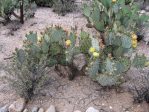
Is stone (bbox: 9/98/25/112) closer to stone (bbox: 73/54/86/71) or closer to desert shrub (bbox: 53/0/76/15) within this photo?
stone (bbox: 73/54/86/71)

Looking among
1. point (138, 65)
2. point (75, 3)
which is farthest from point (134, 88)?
point (75, 3)

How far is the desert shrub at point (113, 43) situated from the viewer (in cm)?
461

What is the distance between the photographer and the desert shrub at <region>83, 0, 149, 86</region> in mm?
4613

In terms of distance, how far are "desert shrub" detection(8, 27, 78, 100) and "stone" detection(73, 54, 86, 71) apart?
0.21 feet

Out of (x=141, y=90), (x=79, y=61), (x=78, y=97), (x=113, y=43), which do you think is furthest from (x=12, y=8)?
(x=141, y=90)

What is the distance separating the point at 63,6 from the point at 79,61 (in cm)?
240

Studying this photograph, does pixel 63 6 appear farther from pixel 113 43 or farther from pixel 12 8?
pixel 113 43

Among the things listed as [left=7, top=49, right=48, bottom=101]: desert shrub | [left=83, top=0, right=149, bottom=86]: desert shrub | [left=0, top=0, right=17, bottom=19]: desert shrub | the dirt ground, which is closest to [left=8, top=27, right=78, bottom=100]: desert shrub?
[left=7, top=49, right=48, bottom=101]: desert shrub

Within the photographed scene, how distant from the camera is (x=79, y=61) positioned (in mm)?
5000

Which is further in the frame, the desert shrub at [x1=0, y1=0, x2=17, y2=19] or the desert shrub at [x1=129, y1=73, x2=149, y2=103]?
the desert shrub at [x1=0, y1=0, x2=17, y2=19]

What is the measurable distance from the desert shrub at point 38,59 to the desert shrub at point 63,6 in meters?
2.17

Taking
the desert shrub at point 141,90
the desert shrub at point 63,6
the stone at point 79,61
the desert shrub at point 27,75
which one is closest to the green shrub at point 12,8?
the desert shrub at point 63,6

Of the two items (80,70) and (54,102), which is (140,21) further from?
(54,102)

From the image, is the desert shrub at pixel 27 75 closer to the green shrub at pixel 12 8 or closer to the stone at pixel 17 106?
the stone at pixel 17 106
